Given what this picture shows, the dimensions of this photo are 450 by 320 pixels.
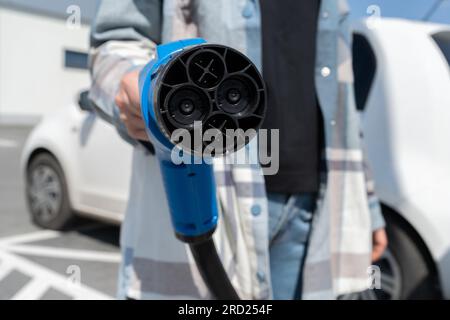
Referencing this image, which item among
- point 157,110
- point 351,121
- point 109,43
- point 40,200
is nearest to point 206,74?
point 157,110

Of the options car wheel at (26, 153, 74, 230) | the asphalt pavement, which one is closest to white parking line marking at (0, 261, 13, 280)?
the asphalt pavement

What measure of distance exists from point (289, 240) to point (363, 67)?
1.51 meters

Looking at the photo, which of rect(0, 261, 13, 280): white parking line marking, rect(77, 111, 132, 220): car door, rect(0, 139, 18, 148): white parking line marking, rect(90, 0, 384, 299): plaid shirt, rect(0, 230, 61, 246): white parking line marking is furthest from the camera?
rect(0, 139, 18, 148): white parking line marking

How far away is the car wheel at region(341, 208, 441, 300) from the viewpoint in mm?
2191

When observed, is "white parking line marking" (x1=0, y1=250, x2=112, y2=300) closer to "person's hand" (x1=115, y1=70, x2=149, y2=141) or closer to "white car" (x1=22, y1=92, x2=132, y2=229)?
"white car" (x1=22, y1=92, x2=132, y2=229)

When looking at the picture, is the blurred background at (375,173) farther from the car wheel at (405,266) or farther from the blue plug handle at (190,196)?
the blue plug handle at (190,196)

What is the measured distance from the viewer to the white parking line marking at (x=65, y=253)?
3314 mm

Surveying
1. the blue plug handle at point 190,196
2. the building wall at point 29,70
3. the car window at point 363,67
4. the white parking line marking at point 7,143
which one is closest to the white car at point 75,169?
the car window at point 363,67

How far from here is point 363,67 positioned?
7.61ft

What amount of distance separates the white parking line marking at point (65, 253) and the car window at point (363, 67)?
1.93m

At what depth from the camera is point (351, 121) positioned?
1079 millimetres

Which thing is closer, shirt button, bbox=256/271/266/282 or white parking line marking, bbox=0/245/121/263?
shirt button, bbox=256/271/266/282

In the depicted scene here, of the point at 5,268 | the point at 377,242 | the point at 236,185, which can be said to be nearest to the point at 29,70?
the point at 5,268

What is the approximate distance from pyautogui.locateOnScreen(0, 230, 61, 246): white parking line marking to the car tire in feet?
8.73
